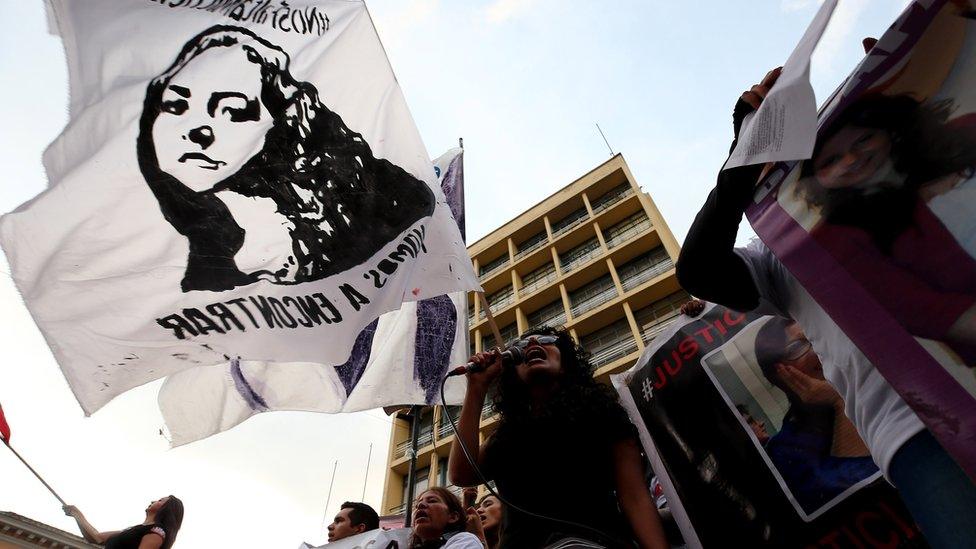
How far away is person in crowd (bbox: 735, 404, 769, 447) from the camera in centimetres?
161

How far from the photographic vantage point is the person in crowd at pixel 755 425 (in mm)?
1609

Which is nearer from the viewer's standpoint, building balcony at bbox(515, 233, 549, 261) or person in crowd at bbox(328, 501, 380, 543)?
person in crowd at bbox(328, 501, 380, 543)

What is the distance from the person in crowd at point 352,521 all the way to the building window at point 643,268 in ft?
45.0

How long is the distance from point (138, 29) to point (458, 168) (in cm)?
213

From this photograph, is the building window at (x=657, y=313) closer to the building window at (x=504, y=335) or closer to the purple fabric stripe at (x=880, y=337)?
the building window at (x=504, y=335)

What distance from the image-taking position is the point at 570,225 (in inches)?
795

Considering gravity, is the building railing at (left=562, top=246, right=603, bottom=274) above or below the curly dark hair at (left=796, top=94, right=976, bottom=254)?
above

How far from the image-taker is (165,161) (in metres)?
2.29

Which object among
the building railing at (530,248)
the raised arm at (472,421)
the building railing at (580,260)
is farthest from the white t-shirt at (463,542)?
the building railing at (530,248)

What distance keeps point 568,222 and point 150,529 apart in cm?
1891

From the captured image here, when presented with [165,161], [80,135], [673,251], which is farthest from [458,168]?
[673,251]

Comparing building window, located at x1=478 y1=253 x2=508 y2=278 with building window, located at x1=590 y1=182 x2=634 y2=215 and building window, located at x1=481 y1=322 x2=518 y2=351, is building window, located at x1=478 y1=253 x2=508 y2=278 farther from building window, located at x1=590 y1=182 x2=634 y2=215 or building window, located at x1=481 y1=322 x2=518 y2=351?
building window, located at x1=590 y1=182 x2=634 y2=215

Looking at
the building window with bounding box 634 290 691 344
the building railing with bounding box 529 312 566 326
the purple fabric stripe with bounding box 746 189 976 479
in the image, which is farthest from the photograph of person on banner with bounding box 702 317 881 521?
the building railing with bounding box 529 312 566 326

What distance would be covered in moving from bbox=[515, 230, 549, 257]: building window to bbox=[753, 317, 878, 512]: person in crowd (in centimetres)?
1889
